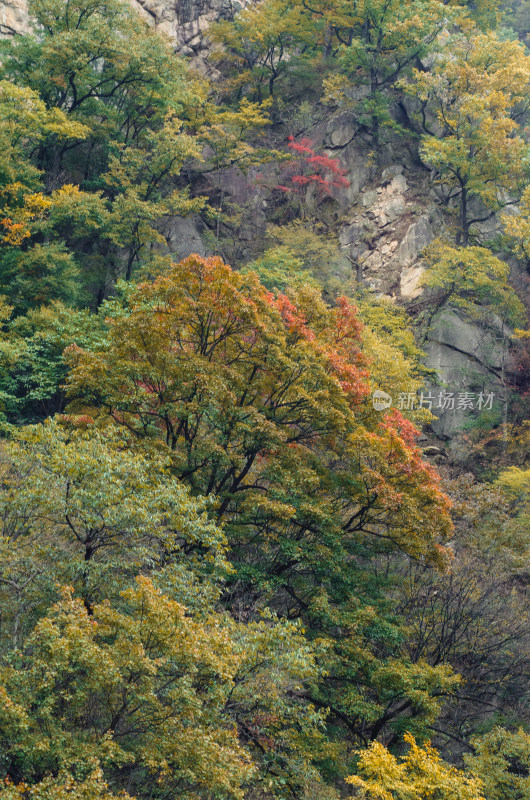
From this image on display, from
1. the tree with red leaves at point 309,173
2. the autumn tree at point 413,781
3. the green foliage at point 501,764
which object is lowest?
the green foliage at point 501,764

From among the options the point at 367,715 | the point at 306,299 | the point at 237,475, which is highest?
the point at 306,299

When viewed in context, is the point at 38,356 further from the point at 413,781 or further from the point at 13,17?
the point at 13,17

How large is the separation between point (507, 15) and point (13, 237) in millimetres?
37532

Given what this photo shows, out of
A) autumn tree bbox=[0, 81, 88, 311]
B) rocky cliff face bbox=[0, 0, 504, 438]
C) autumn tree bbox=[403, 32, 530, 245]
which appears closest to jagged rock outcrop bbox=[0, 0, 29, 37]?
rocky cliff face bbox=[0, 0, 504, 438]

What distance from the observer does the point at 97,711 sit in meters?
9.40

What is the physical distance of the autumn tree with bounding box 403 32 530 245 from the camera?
2623 centimetres

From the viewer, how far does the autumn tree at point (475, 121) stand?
86.1ft

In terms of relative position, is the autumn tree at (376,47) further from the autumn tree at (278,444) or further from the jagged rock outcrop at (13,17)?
the autumn tree at (278,444)

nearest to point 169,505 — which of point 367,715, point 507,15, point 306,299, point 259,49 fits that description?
point 367,715

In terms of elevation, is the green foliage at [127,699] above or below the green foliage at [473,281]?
below

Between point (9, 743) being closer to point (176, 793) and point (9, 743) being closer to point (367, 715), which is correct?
point (176, 793)

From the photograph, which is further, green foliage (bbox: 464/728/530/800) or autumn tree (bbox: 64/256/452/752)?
autumn tree (bbox: 64/256/452/752)

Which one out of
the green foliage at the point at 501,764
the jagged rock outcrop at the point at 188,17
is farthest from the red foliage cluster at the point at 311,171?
the green foliage at the point at 501,764

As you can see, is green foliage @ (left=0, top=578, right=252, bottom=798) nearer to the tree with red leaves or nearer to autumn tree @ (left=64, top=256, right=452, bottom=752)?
autumn tree @ (left=64, top=256, right=452, bottom=752)
